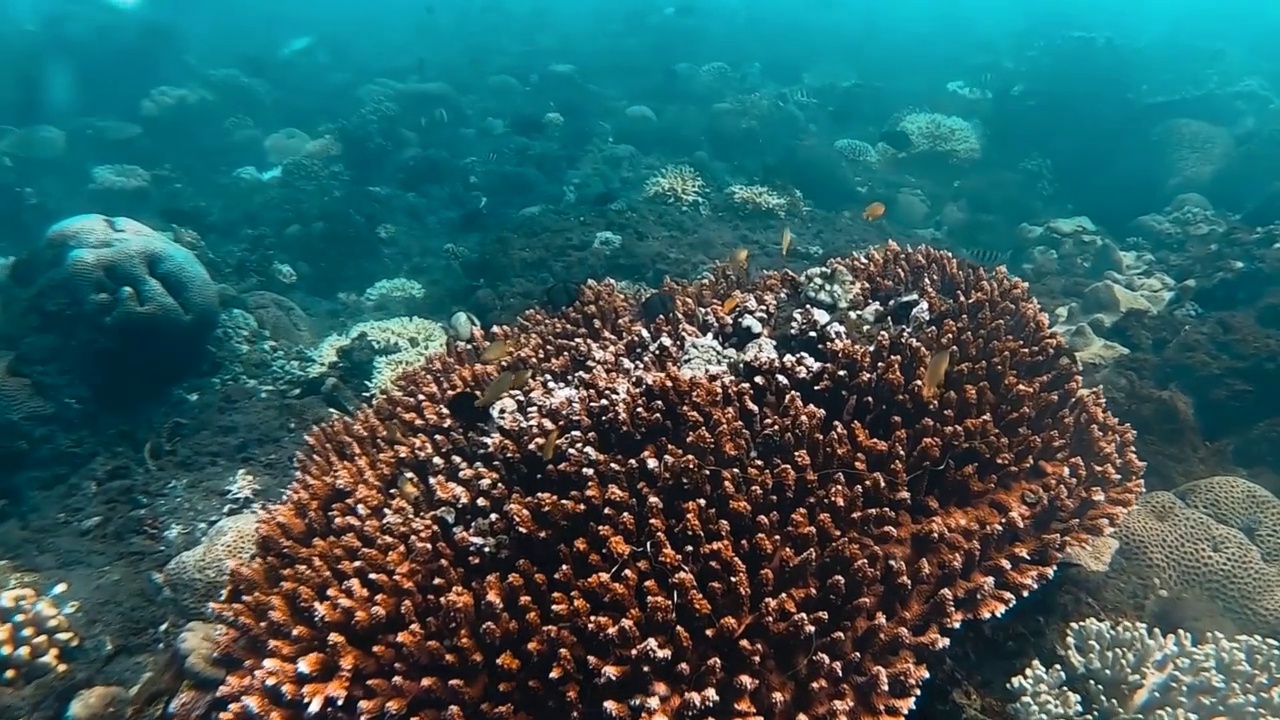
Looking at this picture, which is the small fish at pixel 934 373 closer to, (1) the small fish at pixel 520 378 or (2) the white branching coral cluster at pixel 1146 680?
(2) the white branching coral cluster at pixel 1146 680

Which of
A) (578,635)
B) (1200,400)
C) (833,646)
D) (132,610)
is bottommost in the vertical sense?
(132,610)

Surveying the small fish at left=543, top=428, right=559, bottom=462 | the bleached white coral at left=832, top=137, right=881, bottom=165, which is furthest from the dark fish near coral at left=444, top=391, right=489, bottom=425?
the bleached white coral at left=832, top=137, right=881, bottom=165

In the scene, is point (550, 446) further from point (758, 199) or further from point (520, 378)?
point (758, 199)

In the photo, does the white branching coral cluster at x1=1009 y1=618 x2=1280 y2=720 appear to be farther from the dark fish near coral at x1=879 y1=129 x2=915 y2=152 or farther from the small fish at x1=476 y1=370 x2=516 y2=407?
the dark fish near coral at x1=879 y1=129 x2=915 y2=152

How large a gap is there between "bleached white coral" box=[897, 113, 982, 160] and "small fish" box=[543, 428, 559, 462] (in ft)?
55.2

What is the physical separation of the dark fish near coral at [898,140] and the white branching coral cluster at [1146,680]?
1641cm

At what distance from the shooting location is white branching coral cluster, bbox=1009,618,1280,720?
3396mm

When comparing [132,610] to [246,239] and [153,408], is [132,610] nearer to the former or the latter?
[153,408]

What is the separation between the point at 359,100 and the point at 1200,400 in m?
26.0

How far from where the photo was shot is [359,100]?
25.2 m

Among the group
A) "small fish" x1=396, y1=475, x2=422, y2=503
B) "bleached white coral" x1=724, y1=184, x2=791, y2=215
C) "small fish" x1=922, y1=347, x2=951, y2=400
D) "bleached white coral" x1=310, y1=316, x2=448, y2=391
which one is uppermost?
"small fish" x1=922, y1=347, x2=951, y2=400

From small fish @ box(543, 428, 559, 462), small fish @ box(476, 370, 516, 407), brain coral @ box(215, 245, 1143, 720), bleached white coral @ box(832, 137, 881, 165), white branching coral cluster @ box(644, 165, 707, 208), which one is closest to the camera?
brain coral @ box(215, 245, 1143, 720)

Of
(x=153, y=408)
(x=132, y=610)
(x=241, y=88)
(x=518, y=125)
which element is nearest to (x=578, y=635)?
(x=132, y=610)

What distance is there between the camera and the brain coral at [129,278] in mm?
8289
